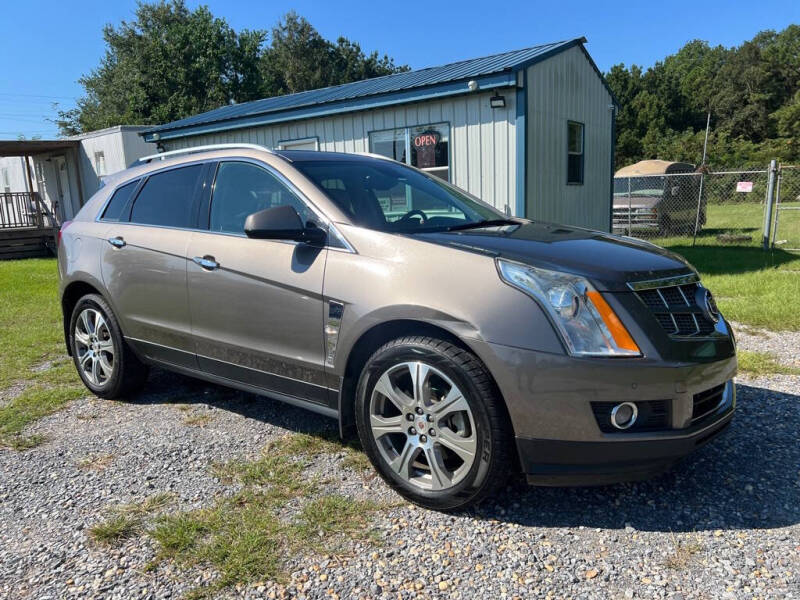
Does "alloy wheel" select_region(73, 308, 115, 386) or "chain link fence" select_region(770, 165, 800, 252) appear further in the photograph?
"chain link fence" select_region(770, 165, 800, 252)

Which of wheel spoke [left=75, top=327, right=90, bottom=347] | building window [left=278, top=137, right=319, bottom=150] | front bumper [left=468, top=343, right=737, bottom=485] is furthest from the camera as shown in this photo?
building window [left=278, top=137, right=319, bottom=150]

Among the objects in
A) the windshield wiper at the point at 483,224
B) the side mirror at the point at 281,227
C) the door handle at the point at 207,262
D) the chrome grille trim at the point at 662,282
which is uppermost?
the side mirror at the point at 281,227

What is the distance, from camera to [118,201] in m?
4.45

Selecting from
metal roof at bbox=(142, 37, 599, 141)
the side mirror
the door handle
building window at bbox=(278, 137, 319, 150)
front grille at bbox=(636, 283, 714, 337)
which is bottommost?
front grille at bbox=(636, 283, 714, 337)

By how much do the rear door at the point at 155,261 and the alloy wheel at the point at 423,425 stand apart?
1.51 metres

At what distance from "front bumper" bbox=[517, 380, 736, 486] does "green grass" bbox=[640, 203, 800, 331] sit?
14.2 feet

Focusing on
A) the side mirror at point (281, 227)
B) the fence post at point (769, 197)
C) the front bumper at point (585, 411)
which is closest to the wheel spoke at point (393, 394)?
the front bumper at point (585, 411)

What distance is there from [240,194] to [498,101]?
6.43 m

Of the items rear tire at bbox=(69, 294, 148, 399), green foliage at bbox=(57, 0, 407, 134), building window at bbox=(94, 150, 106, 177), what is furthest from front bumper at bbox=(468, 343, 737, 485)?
green foliage at bbox=(57, 0, 407, 134)

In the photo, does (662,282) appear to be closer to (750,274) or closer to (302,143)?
(750,274)

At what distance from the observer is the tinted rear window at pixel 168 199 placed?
153 inches

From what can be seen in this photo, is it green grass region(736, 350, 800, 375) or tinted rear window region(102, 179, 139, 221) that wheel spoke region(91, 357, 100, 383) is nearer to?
tinted rear window region(102, 179, 139, 221)

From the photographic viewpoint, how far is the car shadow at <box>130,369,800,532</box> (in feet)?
8.93

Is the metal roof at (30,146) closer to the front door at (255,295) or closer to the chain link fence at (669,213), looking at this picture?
the chain link fence at (669,213)
